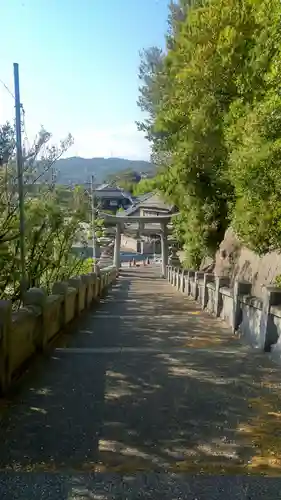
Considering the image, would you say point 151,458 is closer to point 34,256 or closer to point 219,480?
point 219,480

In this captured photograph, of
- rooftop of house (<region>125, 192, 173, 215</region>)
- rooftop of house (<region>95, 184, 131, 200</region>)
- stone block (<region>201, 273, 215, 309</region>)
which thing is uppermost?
rooftop of house (<region>95, 184, 131, 200</region>)

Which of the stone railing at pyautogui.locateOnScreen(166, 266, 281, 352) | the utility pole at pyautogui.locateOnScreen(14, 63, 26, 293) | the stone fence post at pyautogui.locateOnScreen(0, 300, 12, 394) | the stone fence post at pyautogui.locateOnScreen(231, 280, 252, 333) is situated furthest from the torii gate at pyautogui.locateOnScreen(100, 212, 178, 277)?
the stone fence post at pyautogui.locateOnScreen(0, 300, 12, 394)

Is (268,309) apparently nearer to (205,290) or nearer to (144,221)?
(205,290)

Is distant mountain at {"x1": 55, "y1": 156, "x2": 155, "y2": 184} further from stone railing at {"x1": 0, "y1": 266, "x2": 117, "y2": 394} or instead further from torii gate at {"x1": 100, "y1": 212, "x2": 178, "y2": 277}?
torii gate at {"x1": 100, "y1": 212, "x2": 178, "y2": 277}

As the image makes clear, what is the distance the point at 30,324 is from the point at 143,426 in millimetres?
2676

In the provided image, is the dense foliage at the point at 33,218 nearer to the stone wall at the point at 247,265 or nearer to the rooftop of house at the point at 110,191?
the stone wall at the point at 247,265

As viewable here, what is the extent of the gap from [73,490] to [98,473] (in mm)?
267

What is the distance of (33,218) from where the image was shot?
9445 millimetres

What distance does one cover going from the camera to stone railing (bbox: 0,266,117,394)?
16.8ft

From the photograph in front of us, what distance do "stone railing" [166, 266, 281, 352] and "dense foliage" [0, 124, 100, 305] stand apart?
3792 mm

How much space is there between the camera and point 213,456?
12.0ft

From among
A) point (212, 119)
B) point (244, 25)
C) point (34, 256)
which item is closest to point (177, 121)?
point (212, 119)

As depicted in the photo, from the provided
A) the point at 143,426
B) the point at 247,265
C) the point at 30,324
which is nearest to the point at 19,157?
the point at 30,324

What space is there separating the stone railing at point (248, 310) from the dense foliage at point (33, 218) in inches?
149
